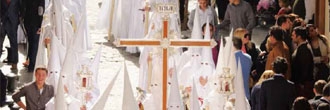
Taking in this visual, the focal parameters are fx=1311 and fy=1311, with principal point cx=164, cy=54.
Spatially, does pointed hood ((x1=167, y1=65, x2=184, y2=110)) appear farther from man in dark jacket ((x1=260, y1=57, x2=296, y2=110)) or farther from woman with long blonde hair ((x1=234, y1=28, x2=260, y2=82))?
woman with long blonde hair ((x1=234, y1=28, x2=260, y2=82))

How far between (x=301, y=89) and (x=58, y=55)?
2.76 meters

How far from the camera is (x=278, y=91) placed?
13.6 meters

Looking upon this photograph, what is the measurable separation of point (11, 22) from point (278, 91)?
19.6 feet

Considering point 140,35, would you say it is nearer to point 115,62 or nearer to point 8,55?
point 115,62

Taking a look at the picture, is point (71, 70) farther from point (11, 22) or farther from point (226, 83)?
point (11, 22)

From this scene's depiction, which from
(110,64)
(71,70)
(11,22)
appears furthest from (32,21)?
(71,70)

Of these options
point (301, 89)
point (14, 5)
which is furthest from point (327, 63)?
point (14, 5)

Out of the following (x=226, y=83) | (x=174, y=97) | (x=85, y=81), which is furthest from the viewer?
(x=85, y=81)

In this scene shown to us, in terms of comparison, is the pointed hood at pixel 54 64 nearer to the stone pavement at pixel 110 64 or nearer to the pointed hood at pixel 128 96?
the stone pavement at pixel 110 64

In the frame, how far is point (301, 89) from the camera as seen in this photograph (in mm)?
14812

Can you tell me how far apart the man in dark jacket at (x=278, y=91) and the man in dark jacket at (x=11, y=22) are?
555cm

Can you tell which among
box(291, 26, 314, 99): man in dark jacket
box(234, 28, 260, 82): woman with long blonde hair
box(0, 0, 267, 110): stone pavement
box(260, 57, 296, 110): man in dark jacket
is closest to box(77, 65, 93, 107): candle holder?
box(260, 57, 296, 110): man in dark jacket

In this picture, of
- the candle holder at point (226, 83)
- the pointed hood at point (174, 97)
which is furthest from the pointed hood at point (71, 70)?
the candle holder at point (226, 83)

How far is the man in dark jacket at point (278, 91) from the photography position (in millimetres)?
13531
